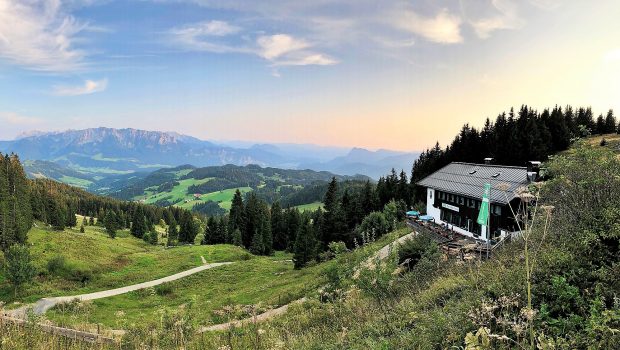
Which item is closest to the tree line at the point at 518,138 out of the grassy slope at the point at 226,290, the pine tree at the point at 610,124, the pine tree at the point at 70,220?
the pine tree at the point at 610,124

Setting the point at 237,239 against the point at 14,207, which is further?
the point at 237,239

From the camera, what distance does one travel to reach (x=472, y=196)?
34.5 metres

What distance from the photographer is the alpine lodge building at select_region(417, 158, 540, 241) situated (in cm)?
3061

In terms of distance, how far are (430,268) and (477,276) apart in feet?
17.8

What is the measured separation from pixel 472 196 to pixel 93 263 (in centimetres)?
5867

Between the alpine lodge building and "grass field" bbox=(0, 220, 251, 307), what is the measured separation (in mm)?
43311

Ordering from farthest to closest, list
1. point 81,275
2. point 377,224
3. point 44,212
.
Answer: point 44,212 < point 377,224 < point 81,275

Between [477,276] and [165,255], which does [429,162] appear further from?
[477,276]

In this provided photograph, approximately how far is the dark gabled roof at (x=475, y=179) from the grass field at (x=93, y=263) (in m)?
44.0

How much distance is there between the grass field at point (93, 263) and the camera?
156 feet

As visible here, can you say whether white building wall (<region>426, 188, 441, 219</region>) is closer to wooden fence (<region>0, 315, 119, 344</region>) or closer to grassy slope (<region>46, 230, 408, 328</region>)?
grassy slope (<region>46, 230, 408, 328</region>)

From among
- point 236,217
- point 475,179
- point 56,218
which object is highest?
point 475,179

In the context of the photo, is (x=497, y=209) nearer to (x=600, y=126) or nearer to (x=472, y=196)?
(x=472, y=196)

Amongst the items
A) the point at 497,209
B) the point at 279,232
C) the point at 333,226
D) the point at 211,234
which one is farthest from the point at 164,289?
the point at 279,232
